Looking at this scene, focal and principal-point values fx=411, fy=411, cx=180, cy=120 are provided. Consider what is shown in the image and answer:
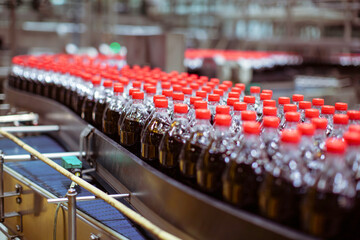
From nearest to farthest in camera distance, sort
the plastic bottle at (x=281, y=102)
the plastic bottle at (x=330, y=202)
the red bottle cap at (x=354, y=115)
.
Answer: the plastic bottle at (x=330, y=202), the red bottle cap at (x=354, y=115), the plastic bottle at (x=281, y=102)

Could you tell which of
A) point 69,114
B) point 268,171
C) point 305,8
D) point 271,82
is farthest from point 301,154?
point 305,8

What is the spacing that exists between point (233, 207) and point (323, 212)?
22cm

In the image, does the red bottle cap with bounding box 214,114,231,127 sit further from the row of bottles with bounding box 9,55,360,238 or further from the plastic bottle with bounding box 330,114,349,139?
the plastic bottle with bounding box 330,114,349,139

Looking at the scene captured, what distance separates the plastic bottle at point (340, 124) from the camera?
1147 millimetres

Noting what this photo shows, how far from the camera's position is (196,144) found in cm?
124

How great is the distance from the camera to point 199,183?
3.86 feet

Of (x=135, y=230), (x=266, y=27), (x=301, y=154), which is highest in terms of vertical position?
(x=266, y=27)

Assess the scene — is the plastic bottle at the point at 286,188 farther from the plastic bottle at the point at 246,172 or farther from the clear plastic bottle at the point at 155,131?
the clear plastic bottle at the point at 155,131

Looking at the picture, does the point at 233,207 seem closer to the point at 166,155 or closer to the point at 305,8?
the point at 166,155

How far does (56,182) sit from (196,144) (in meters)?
0.97

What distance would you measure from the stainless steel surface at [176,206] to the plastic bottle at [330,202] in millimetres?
43

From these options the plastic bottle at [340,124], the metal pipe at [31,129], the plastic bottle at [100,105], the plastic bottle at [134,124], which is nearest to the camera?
the plastic bottle at [340,124]

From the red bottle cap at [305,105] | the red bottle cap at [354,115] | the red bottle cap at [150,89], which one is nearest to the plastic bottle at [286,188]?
the red bottle cap at [354,115]

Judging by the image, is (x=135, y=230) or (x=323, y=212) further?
(x=135, y=230)
